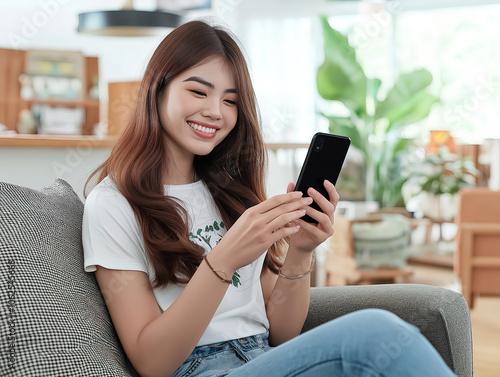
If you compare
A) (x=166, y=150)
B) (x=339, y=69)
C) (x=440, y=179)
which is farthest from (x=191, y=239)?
(x=440, y=179)

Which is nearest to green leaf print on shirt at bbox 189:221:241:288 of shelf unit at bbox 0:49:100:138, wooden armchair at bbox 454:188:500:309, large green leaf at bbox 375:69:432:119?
wooden armchair at bbox 454:188:500:309

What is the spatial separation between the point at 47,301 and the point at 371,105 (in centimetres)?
415

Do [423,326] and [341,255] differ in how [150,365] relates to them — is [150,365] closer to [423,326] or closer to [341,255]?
[423,326]

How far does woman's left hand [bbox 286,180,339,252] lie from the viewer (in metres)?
1.19

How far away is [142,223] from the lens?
3.87ft

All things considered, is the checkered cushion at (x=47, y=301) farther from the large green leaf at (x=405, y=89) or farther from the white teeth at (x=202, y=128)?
the large green leaf at (x=405, y=89)

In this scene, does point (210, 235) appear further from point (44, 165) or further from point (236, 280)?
point (44, 165)

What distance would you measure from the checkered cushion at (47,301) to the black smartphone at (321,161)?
0.42m

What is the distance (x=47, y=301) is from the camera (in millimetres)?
971

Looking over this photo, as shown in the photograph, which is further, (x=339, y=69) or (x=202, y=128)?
(x=339, y=69)

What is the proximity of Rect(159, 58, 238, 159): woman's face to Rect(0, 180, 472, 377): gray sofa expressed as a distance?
26cm

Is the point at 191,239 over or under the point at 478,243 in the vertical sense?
over

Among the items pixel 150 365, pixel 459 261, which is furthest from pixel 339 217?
pixel 150 365

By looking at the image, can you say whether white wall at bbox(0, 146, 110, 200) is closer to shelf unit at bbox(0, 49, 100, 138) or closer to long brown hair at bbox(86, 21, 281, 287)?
long brown hair at bbox(86, 21, 281, 287)
